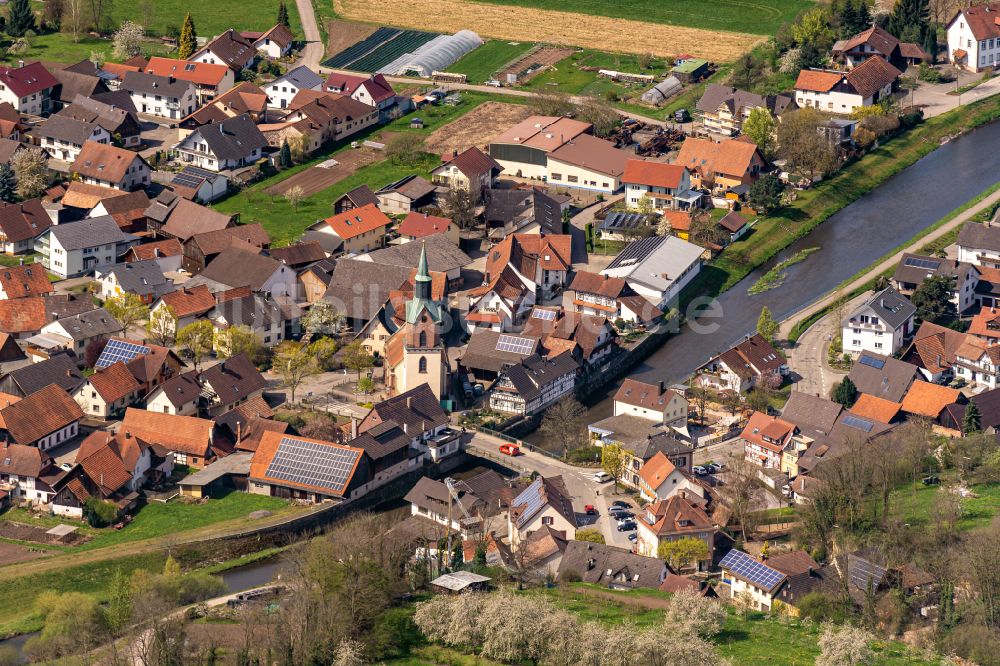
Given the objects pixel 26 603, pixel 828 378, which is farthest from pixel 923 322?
pixel 26 603

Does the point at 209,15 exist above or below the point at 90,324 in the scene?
above

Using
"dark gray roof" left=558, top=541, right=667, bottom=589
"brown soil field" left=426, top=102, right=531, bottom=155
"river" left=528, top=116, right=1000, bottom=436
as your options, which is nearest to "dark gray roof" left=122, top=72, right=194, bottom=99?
"brown soil field" left=426, top=102, right=531, bottom=155

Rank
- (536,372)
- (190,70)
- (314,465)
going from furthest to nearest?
(190,70), (536,372), (314,465)

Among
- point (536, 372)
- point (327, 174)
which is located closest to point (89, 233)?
point (327, 174)

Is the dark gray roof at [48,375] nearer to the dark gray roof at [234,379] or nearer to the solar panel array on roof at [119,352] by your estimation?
the solar panel array on roof at [119,352]

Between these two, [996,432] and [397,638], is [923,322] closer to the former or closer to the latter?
[996,432]

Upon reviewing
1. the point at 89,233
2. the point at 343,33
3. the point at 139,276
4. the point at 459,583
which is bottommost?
the point at 459,583

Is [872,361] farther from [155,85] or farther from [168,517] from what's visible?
[155,85]

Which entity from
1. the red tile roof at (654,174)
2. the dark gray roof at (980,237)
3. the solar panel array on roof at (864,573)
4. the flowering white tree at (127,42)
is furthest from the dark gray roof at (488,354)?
the flowering white tree at (127,42)
